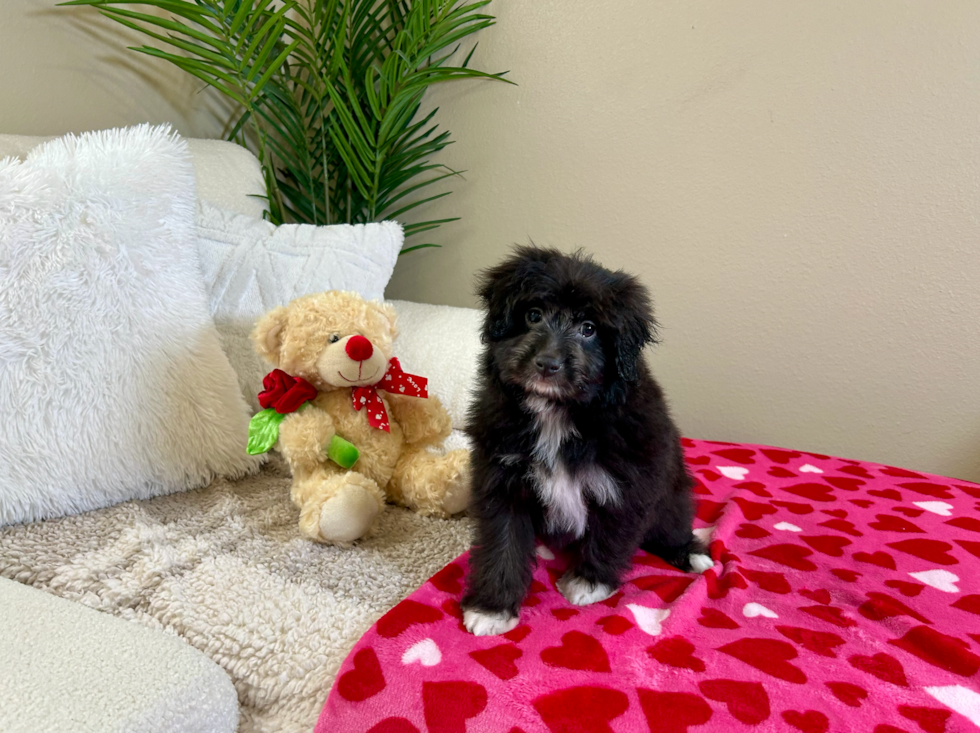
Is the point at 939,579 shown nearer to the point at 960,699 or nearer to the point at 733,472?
the point at 960,699

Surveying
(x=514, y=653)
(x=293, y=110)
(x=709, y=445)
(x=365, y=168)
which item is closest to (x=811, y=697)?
(x=514, y=653)

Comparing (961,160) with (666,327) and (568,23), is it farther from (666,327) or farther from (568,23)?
(568,23)

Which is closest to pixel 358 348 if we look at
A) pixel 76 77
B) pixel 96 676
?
pixel 96 676

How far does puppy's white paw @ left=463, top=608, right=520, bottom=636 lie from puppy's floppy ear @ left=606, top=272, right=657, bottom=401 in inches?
17.1

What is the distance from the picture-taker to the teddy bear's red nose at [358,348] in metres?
1.31

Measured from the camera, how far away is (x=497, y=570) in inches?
41.0

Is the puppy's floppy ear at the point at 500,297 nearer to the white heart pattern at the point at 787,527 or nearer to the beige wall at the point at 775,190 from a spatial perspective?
the white heart pattern at the point at 787,527

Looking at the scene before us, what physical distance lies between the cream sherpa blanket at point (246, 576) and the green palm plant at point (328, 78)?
48.7 inches

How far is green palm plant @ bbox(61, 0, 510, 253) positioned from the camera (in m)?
1.91

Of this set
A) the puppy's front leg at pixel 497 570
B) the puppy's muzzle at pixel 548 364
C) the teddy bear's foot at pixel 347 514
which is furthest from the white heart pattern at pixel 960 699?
the teddy bear's foot at pixel 347 514

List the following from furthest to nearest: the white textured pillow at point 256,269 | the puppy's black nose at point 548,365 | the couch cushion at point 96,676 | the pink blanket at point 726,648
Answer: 1. the white textured pillow at point 256,269
2. the puppy's black nose at point 548,365
3. the pink blanket at point 726,648
4. the couch cushion at point 96,676

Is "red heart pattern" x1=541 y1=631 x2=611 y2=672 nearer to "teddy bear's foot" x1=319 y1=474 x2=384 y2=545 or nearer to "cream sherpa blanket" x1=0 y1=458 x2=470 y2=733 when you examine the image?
"cream sherpa blanket" x1=0 y1=458 x2=470 y2=733

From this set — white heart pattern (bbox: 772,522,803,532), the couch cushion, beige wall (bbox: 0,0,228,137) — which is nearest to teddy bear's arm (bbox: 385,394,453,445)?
the couch cushion

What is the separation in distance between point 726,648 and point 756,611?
160 mm
